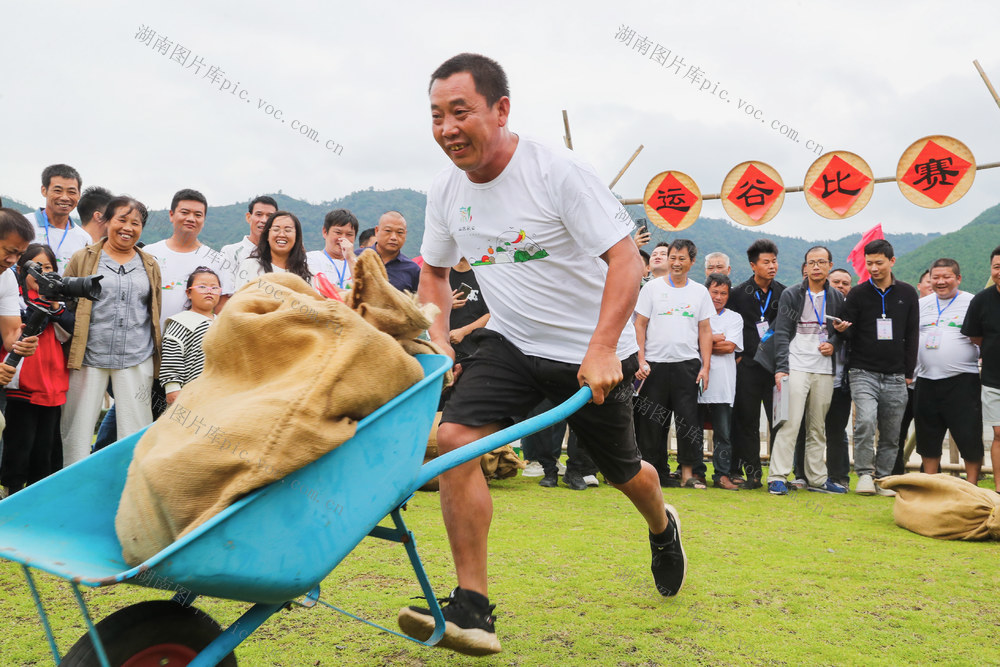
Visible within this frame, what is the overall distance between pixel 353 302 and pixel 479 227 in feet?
3.01

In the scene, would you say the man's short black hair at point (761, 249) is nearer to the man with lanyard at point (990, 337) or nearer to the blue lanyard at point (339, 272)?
the man with lanyard at point (990, 337)

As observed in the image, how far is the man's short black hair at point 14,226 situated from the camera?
3777 millimetres

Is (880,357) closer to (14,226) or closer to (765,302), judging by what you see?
(765,302)

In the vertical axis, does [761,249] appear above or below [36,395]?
above

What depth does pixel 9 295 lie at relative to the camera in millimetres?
4152

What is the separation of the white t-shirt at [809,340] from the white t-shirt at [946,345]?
2.90ft

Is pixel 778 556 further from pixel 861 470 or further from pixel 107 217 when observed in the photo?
pixel 107 217

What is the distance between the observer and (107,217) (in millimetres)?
4480

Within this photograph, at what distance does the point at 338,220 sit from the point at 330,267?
40 centimetres

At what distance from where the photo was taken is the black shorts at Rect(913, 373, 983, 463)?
6.36 metres

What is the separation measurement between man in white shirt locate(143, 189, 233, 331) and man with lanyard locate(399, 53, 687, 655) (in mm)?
2383

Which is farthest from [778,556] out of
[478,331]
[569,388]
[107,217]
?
[107,217]

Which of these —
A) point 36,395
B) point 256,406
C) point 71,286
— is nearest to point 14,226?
point 71,286

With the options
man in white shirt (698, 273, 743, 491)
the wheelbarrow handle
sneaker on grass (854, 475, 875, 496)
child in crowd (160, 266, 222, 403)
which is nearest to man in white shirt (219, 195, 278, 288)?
child in crowd (160, 266, 222, 403)
